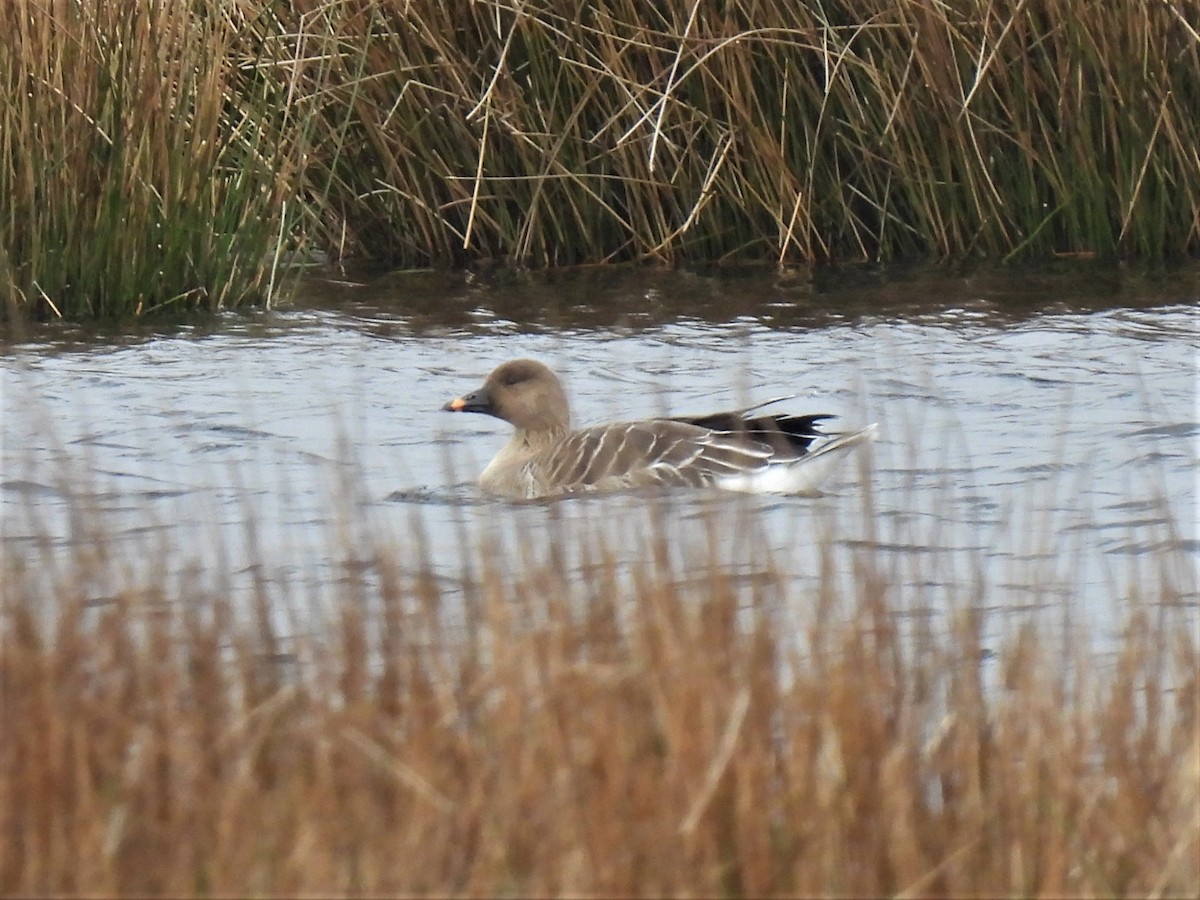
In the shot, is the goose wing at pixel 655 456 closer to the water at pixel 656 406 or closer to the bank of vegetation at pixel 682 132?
the water at pixel 656 406

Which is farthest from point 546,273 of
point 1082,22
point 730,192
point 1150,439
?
point 1150,439

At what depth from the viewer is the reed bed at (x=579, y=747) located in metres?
3.73

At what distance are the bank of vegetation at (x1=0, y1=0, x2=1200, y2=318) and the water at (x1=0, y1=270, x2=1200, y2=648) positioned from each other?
0.37 m

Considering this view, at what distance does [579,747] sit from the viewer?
391 cm

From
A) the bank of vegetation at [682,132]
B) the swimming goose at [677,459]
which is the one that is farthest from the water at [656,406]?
the bank of vegetation at [682,132]

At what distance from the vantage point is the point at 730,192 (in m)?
12.4

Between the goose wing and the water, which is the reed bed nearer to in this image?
the water

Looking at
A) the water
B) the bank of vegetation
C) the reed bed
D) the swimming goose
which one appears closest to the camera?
the reed bed

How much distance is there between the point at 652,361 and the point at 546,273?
2.41 metres

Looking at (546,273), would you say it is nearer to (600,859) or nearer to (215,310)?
(215,310)

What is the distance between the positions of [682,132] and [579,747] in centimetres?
869

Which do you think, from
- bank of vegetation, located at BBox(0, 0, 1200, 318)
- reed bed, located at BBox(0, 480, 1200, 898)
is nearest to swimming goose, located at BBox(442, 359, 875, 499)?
reed bed, located at BBox(0, 480, 1200, 898)

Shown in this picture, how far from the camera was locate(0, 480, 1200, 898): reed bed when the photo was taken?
3.73 meters

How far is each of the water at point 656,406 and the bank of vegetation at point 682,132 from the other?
1.22ft
